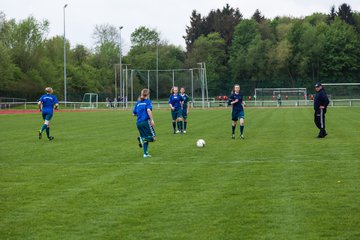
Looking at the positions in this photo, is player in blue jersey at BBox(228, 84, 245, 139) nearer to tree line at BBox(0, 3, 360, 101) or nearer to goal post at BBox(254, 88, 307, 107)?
goal post at BBox(254, 88, 307, 107)

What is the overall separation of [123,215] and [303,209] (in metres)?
2.50

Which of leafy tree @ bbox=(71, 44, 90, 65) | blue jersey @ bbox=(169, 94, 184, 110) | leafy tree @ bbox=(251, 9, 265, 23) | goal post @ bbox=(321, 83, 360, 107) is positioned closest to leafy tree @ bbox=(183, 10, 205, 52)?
leafy tree @ bbox=(251, 9, 265, 23)

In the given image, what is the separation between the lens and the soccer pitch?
742 cm

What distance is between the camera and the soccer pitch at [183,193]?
7.42 metres

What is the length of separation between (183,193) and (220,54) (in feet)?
334

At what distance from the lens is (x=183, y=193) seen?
32.2ft

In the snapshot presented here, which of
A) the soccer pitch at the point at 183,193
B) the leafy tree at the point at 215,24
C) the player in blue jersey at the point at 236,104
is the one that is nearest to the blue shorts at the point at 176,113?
the player in blue jersey at the point at 236,104

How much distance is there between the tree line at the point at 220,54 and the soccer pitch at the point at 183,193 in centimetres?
6575

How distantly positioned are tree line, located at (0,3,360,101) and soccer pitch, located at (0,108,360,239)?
2589 inches

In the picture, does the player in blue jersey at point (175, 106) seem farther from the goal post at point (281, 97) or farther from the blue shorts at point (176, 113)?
the goal post at point (281, 97)

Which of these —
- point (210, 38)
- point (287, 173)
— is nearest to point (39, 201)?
point (287, 173)

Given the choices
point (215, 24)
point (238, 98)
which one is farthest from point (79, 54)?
point (238, 98)

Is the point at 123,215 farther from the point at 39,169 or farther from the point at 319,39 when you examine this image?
the point at 319,39

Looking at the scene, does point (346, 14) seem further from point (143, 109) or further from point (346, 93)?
point (143, 109)
